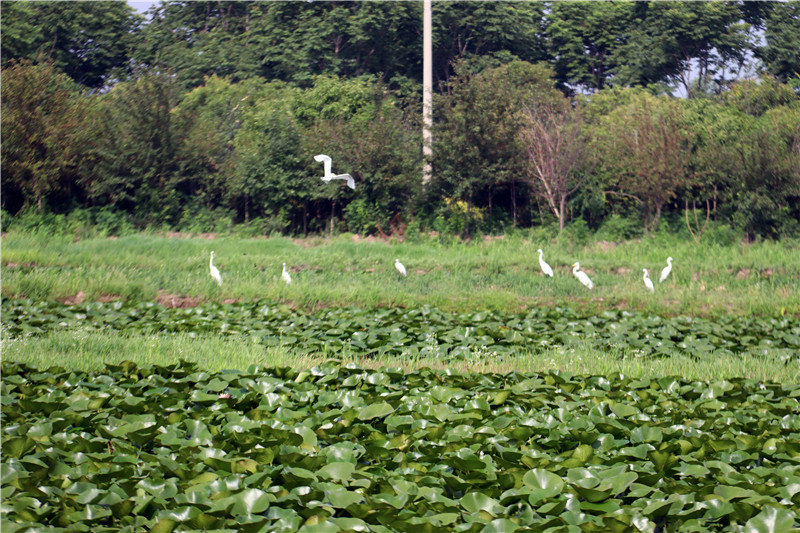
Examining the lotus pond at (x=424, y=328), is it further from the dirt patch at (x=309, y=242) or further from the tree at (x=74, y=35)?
the tree at (x=74, y=35)

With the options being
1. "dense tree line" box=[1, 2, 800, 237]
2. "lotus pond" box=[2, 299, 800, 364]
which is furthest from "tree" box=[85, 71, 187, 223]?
"lotus pond" box=[2, 299, 800, 364]

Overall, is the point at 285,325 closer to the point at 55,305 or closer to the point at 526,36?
the point at 55,305

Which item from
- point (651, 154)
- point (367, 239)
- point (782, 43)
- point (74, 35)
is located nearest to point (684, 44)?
point (782, 43)

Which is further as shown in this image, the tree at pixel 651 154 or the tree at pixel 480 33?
the tree at pixel 480 33

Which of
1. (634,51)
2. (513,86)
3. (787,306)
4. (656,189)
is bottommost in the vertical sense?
(787,306)

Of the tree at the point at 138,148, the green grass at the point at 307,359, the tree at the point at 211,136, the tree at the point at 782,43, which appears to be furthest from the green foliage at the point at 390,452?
the tree at the point at 782,43

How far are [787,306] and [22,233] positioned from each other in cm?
1509

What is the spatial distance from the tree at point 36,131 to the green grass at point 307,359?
1297 centimetres

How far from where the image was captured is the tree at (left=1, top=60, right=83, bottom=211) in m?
18.0

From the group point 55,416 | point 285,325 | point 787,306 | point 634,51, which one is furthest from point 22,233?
point 634,51

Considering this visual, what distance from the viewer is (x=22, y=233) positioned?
1661cm

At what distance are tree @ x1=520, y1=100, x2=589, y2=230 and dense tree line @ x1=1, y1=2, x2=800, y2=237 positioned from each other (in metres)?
0.06

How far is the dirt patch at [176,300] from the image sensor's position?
1117cm

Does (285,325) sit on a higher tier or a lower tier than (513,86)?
lower
